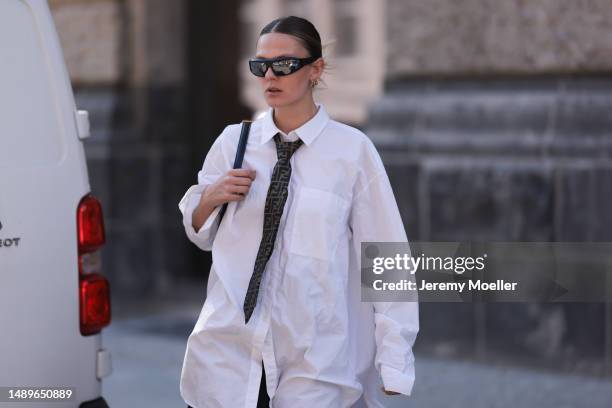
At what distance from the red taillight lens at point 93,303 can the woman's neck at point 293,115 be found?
1035 millimetres

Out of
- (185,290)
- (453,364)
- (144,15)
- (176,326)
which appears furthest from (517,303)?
(144,15)

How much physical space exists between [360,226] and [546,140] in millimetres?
3855

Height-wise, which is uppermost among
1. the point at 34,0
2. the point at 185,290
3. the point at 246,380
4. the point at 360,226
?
the point at 34,0

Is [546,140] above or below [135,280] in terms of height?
above

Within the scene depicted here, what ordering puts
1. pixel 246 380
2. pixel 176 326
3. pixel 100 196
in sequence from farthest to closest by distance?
1. pixel 100 196
2. pixel 176 326
3. pixel 246 380

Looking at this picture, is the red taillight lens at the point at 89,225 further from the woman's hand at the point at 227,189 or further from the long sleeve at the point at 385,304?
the long sleeve at the point at 385,304

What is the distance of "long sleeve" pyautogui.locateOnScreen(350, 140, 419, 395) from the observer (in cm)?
347

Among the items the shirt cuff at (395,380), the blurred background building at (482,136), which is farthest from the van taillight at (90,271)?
the blurred background building at (482,136)

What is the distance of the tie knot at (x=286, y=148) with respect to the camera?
357 centimetres

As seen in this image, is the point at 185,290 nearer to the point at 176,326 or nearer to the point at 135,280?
the point at 135,280

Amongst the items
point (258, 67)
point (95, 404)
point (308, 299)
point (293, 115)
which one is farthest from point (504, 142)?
point (308, 299)

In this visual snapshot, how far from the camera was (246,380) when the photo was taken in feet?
11.4

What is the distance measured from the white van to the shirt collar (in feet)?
3.00

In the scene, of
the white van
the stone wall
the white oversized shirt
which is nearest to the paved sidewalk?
the stone wall
